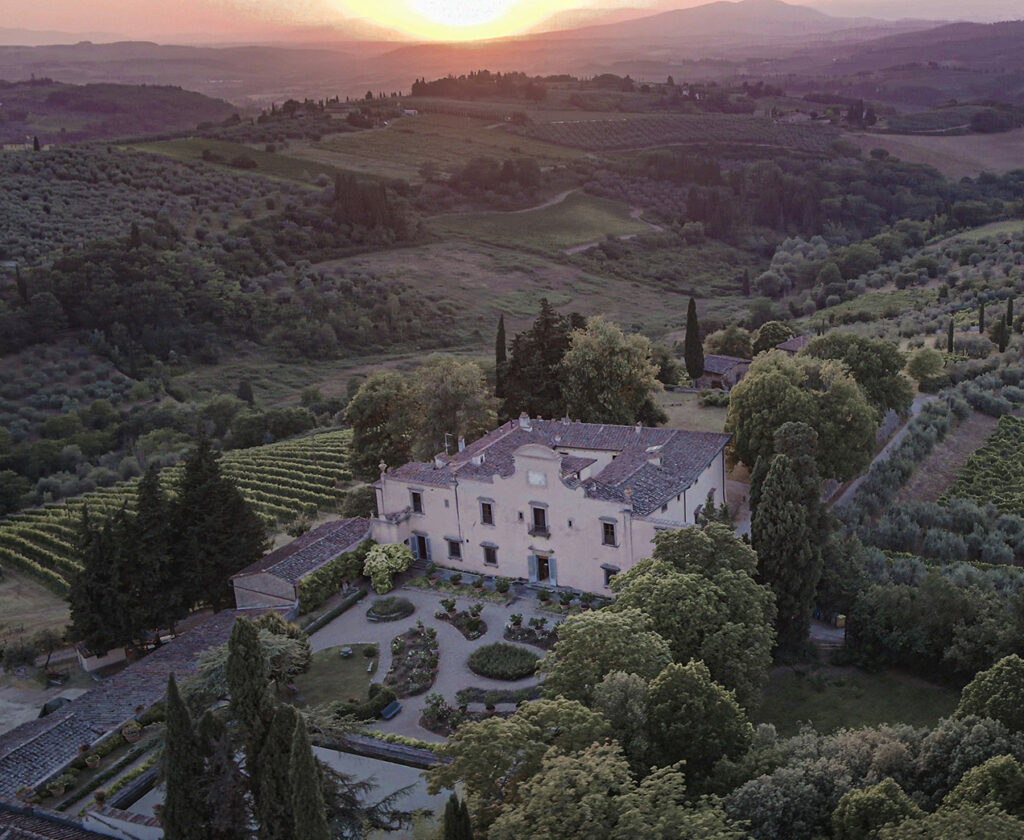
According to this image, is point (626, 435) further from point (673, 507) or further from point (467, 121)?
point (467, 121)

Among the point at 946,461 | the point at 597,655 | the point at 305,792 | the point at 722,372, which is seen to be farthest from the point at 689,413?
the point at 305,792

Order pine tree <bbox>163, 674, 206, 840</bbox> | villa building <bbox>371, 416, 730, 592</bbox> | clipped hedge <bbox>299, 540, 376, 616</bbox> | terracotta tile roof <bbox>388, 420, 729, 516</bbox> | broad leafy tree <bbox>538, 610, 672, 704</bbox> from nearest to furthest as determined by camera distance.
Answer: pine tree <bbox>163, 674, 206, 840</bbox>
broad leafy tree <bbox>538, 610, 672, 704</bbox>
villa building <bbox>371, 416, 730, 592</bbox>
terracotta tile roof <bbox>388, 420, 729, 516</bbox>
clipped hedge <bbox>299, 540, 376, 616</bbox>

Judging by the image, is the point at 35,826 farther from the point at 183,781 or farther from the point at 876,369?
the point at 876,369

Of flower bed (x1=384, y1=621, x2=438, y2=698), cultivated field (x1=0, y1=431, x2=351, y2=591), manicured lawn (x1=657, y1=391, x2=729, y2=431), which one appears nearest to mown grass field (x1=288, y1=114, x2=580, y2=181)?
cultivated field (x1=0, y1=431, x2=351, y2=591)

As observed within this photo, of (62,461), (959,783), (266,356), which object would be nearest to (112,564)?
(959,783)

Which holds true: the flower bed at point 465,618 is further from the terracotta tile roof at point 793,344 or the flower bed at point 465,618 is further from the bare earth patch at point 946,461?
the terracotta tile roof at point 793,344

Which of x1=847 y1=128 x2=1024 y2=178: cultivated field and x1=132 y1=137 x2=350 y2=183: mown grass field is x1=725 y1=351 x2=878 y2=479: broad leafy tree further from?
x1=847 y1=128 x2=1024 y2=178: cultivated field
